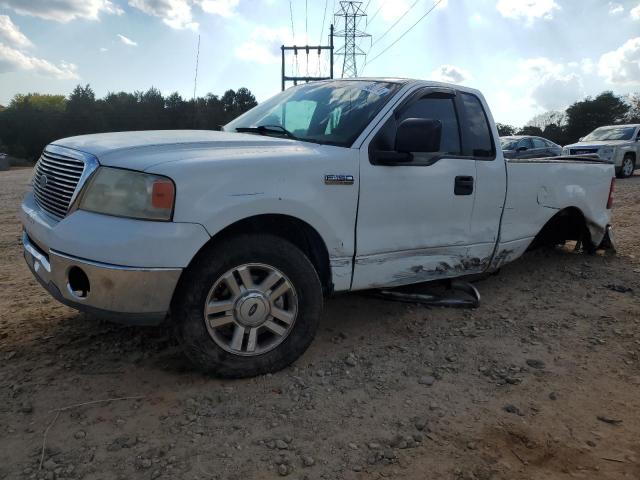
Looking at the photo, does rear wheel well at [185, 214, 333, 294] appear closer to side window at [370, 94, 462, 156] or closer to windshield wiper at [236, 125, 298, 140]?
windshield wiper at [236, 125, 298, 140]

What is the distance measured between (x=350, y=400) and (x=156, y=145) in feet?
5.78

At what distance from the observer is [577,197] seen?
5.10 metres

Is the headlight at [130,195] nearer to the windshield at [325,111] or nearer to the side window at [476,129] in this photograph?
the windshield at [325,111]

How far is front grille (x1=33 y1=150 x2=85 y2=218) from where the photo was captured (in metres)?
2.82

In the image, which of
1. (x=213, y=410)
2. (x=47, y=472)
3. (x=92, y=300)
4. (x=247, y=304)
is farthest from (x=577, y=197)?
(x=47, y=472)

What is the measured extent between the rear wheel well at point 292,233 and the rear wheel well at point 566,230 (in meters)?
2.94

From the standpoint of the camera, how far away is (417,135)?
3.27 meters

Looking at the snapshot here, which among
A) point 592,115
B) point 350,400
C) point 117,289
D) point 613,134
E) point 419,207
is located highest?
point 592,115

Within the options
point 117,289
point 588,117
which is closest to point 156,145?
point 117,289

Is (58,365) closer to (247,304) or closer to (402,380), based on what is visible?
(247,304)

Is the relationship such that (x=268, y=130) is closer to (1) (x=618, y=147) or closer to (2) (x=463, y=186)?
(2) (x=463, y=186)

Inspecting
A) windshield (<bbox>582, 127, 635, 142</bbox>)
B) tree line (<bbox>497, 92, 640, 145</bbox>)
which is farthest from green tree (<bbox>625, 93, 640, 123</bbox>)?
windshield (<bbox>582, 127, 635, 142</bbox>)

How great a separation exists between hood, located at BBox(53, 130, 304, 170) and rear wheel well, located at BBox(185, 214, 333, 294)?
0.42m

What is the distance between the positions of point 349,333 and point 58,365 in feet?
6.16
